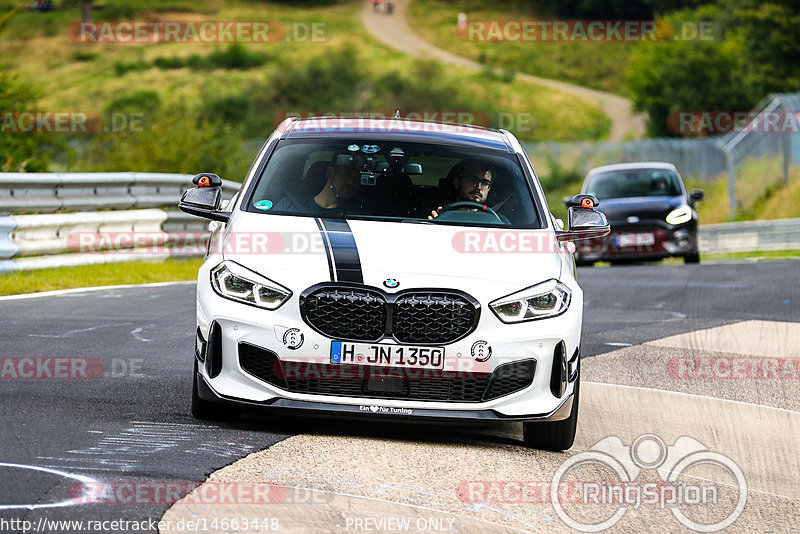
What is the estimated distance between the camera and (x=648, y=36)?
91.1m

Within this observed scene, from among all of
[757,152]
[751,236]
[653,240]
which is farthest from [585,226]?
[757,152]

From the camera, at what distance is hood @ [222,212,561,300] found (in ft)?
20.6

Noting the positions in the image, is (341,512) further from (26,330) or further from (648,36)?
(648,36)

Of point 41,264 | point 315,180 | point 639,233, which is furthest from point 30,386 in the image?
point 639,233

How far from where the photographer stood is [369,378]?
627 centimetres

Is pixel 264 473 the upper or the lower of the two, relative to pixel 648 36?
upper

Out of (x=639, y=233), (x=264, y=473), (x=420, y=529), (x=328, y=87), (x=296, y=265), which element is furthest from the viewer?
(x=328, y=87)

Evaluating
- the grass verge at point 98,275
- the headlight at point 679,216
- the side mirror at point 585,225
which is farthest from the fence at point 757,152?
the side mirror at point 585,225

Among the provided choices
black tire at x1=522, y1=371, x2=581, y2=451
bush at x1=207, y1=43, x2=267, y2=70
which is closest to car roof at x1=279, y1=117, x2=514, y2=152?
black tire at x1=522, y1=371, x2=581, y2=451

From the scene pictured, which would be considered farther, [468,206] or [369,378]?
[468,206]

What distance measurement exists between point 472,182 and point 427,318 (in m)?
1.61

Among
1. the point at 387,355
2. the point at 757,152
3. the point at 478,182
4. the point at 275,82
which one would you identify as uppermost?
the point at 478,182

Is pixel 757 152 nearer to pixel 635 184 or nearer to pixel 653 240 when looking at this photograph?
pixel 635 184

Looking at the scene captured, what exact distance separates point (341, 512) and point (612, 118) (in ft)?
280
